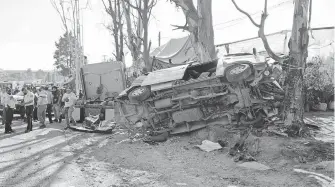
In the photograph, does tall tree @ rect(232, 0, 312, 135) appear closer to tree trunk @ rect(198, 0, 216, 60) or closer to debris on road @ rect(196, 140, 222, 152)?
debris on road @ rect(196, 140, 222, 152)

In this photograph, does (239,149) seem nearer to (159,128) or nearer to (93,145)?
(159,128)

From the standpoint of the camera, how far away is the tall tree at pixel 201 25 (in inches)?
424

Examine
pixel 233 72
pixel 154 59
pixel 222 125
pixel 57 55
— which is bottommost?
pixel 222 125

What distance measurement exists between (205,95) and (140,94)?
1718 millimetres

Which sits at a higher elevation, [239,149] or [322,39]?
[322,39]

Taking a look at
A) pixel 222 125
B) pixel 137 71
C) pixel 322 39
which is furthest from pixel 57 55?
pixel 222 125

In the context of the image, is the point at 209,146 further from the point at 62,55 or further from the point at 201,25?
the point at 62,55

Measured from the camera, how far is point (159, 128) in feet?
28.2

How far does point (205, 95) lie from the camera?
784 centimetres

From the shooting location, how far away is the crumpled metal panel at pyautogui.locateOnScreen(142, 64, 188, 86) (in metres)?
8.09

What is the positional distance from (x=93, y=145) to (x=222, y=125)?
10.9ft

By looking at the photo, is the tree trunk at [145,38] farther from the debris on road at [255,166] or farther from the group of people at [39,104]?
the debris on road at [255,166]

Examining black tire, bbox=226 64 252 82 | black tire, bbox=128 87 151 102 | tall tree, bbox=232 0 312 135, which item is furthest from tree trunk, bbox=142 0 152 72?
tall tree, bbox=232 0 312 135

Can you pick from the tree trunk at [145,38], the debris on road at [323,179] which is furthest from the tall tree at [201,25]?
the debris on road at [323,179]
